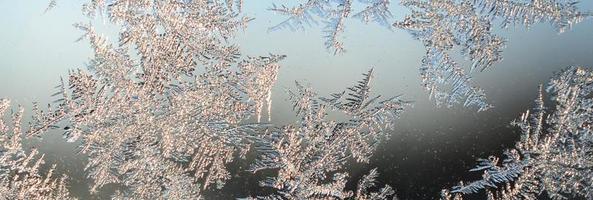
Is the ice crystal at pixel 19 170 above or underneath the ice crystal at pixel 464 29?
underneath

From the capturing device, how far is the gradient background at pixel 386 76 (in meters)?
0.50

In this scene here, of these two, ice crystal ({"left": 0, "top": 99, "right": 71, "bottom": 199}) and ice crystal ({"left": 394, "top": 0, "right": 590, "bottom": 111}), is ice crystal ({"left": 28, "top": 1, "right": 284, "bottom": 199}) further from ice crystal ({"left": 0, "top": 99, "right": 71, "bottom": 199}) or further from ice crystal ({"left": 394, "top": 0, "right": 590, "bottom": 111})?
ice crystal ({"left": 394, "top": 0, "right": 590, "bottom": 111})

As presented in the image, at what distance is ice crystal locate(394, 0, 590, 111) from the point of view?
0.50 m

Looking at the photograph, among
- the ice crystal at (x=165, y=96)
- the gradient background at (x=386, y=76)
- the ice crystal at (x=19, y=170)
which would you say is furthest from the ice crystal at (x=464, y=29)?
the ice crystal at (x=19, y=170)

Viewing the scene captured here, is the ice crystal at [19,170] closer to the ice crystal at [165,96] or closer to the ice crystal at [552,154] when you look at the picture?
the ice crystal at [165,96]

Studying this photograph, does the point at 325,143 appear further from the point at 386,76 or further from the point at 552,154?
the point at 552,154

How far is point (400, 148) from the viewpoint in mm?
510

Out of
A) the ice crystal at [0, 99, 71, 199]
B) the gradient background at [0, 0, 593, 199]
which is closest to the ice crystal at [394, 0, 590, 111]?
the gradient background at [0, 0, 593, 199]

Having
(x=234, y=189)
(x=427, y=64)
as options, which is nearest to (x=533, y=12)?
(x=427, y=64)

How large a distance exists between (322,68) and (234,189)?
13 cm

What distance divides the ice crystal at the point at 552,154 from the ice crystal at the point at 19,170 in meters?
0.35

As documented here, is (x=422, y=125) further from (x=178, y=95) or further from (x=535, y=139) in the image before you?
(x=178, y=95)

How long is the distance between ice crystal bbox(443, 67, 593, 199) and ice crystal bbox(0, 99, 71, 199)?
1.14 feet

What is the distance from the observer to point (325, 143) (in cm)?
52
